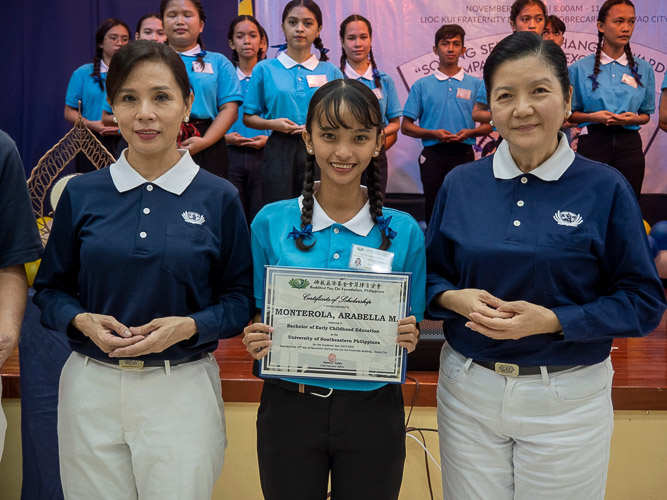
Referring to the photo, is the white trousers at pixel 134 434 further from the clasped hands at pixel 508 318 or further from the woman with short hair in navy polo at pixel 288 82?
the woman with short hair in navy polo at pixel 288 82

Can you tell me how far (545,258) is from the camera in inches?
62.5

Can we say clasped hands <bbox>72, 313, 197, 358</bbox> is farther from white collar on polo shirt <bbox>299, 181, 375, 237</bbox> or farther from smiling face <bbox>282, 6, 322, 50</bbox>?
smiling face <bbox>282, 6, 322, 50</bbox>

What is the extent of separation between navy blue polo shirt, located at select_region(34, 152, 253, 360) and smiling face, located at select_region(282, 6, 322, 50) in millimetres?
2349

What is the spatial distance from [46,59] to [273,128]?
320cm

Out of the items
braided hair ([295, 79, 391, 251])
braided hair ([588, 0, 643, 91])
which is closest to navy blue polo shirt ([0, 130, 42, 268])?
braided hair ([295, 79, 391, 251])

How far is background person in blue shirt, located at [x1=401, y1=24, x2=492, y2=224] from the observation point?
17.3 ft

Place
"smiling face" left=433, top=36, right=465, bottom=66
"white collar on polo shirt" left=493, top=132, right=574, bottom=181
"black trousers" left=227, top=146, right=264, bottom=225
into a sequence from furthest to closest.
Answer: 1. "smiling face" left=433, top=36, right=465, bottom=66
2. "black trousers" left=227, top=146, right=264, bottom=225
3. "white collar on polo shirt" left=493, top=132, right=574, bottom=181

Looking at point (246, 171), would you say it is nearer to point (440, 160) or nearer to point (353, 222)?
point (440, 160)

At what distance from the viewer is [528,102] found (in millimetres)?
1593

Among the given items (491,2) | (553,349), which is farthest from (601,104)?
(553,349)

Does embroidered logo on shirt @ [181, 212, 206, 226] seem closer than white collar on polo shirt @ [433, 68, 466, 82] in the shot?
Yes

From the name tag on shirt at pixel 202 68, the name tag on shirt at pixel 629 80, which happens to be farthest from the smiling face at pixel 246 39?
the name tag on shirt at pixel 629 80

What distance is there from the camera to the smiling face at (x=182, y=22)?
12.8 feet

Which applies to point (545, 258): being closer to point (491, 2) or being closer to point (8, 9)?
point (491, 2)
